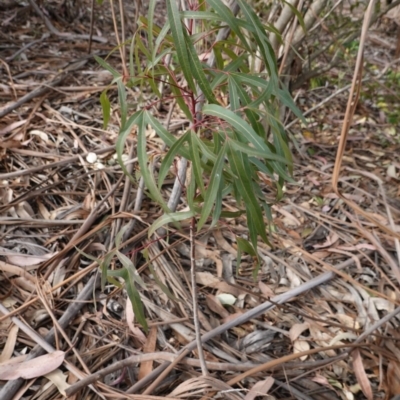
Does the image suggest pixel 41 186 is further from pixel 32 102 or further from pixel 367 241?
pixel 367 241

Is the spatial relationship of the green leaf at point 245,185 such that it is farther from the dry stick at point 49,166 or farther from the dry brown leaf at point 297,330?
the dry stick at point 49,166

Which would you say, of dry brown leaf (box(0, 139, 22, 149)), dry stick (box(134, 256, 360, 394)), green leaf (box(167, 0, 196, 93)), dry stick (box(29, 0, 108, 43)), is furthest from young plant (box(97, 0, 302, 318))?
dry stick (box(29, 0, 108, 43))

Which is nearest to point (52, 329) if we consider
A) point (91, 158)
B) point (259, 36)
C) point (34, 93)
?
point (91, 158)

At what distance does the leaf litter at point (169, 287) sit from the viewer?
2.97 ft

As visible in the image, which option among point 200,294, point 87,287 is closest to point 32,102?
point 87,287

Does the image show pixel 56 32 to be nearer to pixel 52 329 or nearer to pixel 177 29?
pixel 52 329

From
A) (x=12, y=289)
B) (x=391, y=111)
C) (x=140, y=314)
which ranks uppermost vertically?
(x=391, y=111)

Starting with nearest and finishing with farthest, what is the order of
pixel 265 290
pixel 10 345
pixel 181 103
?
pixel 181 103 < pixel 10 345 < pixel 265 290

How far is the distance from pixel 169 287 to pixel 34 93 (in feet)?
3.34

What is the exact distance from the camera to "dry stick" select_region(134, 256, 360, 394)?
87 centimetres

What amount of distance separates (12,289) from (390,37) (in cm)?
359

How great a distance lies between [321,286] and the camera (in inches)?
46.2

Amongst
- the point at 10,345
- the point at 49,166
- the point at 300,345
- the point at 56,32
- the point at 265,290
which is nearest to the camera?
the point at 10,345

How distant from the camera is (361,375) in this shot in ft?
3.09
